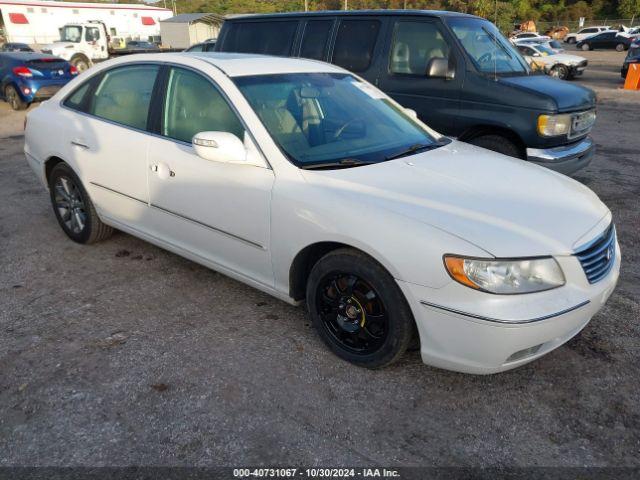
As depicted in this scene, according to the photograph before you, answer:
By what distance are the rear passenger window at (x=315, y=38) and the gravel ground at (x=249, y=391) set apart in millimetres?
3713

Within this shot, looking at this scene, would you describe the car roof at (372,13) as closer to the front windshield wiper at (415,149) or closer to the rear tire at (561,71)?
the front windshield wiper at (415,149)

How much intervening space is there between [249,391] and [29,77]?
43.0ft

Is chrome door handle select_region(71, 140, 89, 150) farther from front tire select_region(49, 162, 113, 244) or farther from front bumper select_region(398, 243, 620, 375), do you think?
front bumper select_region(398, 243, 620, 375)

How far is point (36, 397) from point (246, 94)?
2.04m

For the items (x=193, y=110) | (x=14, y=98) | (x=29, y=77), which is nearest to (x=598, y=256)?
(x=193, y=110)

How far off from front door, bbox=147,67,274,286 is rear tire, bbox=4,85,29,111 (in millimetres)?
11850

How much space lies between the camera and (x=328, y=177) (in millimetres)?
2812

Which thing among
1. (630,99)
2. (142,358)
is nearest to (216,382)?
(142,358)

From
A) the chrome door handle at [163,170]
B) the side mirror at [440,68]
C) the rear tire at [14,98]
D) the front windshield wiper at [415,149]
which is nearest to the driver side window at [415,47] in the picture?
the side mirror at [440,68]

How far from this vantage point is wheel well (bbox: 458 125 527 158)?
5.35m

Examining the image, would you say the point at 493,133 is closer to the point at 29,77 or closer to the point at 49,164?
the point at 49,164

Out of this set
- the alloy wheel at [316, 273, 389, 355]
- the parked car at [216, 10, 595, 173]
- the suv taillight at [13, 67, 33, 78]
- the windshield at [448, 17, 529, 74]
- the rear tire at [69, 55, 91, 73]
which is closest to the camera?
the alloy wheel at [316, 273, 389, 355]

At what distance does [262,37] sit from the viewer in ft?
22.7

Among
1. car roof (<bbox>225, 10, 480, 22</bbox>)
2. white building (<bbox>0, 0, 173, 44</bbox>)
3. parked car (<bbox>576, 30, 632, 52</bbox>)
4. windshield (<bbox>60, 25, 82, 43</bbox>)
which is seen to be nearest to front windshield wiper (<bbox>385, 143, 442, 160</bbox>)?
car roof (<bbox>225, 10, 480, 22</bbox>)
